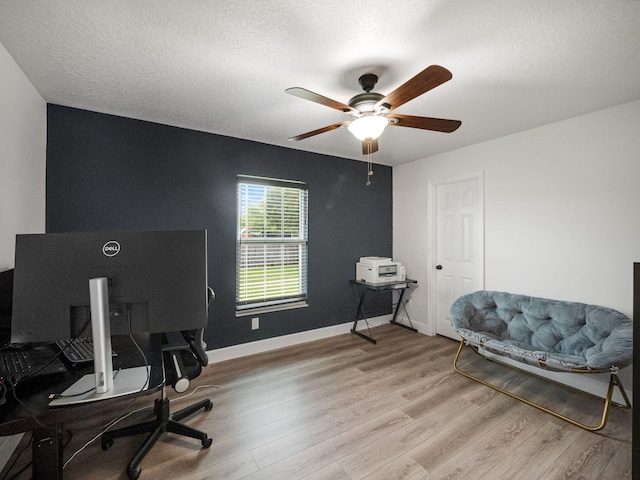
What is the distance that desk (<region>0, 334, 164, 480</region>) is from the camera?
39.4 inches


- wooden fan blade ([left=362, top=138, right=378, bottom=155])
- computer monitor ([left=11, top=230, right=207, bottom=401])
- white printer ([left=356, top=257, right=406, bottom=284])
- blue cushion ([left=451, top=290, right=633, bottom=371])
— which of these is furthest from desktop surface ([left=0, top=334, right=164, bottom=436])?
white printer ([left=356, top=257, right=406, bottom=284])

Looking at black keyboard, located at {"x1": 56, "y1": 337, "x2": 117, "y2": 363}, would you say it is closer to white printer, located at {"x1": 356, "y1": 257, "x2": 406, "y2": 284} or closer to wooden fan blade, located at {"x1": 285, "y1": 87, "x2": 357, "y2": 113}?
wooden fan blade, located at {"x1": 285, "y1": 87, "x2": 357, "y2": 113}

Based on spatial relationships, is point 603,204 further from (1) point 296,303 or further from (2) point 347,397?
(1) point 296,303

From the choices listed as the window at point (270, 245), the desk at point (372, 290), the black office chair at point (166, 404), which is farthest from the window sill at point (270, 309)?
the black office chair at point (166, 404)

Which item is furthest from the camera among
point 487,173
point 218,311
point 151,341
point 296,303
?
point 296,303

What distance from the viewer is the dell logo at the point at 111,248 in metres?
1.02

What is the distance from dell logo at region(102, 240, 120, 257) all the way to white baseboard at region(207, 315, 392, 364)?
2340mm

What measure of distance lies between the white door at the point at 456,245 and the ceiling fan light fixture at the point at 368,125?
2.09 metres

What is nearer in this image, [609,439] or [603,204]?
[609,439]

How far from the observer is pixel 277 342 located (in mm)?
3385

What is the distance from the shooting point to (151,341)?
1788mm

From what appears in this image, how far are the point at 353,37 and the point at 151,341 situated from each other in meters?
2.23

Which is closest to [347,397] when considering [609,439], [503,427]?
[503,427]

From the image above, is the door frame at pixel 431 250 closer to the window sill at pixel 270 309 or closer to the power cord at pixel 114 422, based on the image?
the window sill at pixel 270 309
